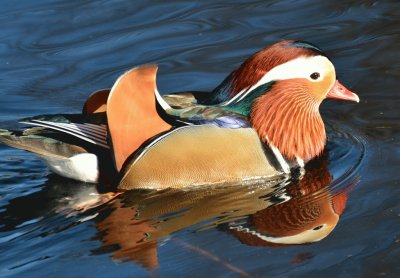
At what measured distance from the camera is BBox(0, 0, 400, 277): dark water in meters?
5.53

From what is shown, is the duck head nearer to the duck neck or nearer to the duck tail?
the duck neck

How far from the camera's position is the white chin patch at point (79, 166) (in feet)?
21.9

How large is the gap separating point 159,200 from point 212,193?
33 cm

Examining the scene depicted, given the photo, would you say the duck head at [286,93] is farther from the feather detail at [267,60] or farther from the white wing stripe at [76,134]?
the white wing stripe at [76,134]

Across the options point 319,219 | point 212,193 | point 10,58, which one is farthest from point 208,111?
point 10,58

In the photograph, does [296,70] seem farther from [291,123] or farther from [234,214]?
[234,214]

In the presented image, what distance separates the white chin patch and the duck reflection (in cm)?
29

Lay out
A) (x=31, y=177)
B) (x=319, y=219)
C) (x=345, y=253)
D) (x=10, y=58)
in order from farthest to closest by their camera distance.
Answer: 1. (x=10, y=58)
2. (x=31, y=177)
3. (x=319, y=219)
4. (x=345, y=253)

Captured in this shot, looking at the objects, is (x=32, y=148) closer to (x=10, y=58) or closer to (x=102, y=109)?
(x=102, y=109)

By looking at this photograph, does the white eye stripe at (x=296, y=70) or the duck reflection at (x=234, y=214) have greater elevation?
the white eye stripe at (x=296, y=70)

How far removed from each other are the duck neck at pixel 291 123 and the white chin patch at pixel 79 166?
3.45ft

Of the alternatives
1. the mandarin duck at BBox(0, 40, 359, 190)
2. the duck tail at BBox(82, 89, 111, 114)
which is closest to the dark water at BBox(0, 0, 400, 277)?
the mandarin duck at BBox(0, 40, 359, 190)

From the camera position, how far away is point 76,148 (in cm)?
668

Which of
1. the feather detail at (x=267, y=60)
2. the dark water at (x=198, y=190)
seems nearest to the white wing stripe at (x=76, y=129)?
the dark water at (x=198, y=190)
